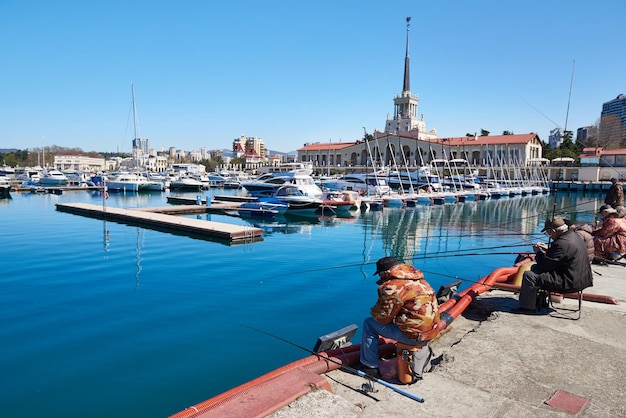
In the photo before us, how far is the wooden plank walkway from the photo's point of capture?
20344 millimetres

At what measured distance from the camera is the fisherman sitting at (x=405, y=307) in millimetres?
4520

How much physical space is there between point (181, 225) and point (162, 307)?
1332cm

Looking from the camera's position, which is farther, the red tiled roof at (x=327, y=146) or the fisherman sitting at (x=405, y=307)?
the red tiled roof at (x=327, y=146)

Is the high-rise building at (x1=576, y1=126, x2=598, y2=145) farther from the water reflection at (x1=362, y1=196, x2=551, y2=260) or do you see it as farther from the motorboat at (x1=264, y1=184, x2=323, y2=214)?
the motorboat at (x1=264, y1=184, x2=323, y2=214)

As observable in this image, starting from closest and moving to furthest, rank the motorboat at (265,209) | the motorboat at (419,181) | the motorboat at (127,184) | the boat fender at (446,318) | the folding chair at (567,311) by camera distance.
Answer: the boat fender at (446,318), the folding chair at (567,311), the motorboat at (265,209), the motorboat at (419,181), the motorboat at (127,184)

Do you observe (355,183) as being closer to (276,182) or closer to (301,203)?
(276,182)

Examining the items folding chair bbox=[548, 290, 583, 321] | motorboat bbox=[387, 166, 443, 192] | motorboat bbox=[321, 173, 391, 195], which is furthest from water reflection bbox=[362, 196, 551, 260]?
motorboat bbox=[387, 166, 443, 192]

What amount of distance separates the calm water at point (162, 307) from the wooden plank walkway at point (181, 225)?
2.79ft

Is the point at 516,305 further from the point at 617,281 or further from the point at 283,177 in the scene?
the point at 283,177

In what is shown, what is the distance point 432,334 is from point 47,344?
7.30 meters

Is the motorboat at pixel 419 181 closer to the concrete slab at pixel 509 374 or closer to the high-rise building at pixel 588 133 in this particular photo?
the high-rise building at pixel 588 133

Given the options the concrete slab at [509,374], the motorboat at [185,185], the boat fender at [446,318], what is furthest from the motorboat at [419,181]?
the boat fender at [446,318]

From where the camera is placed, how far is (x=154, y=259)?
16.0 metres

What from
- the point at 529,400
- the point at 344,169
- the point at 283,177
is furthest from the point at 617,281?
the point at 344,169
